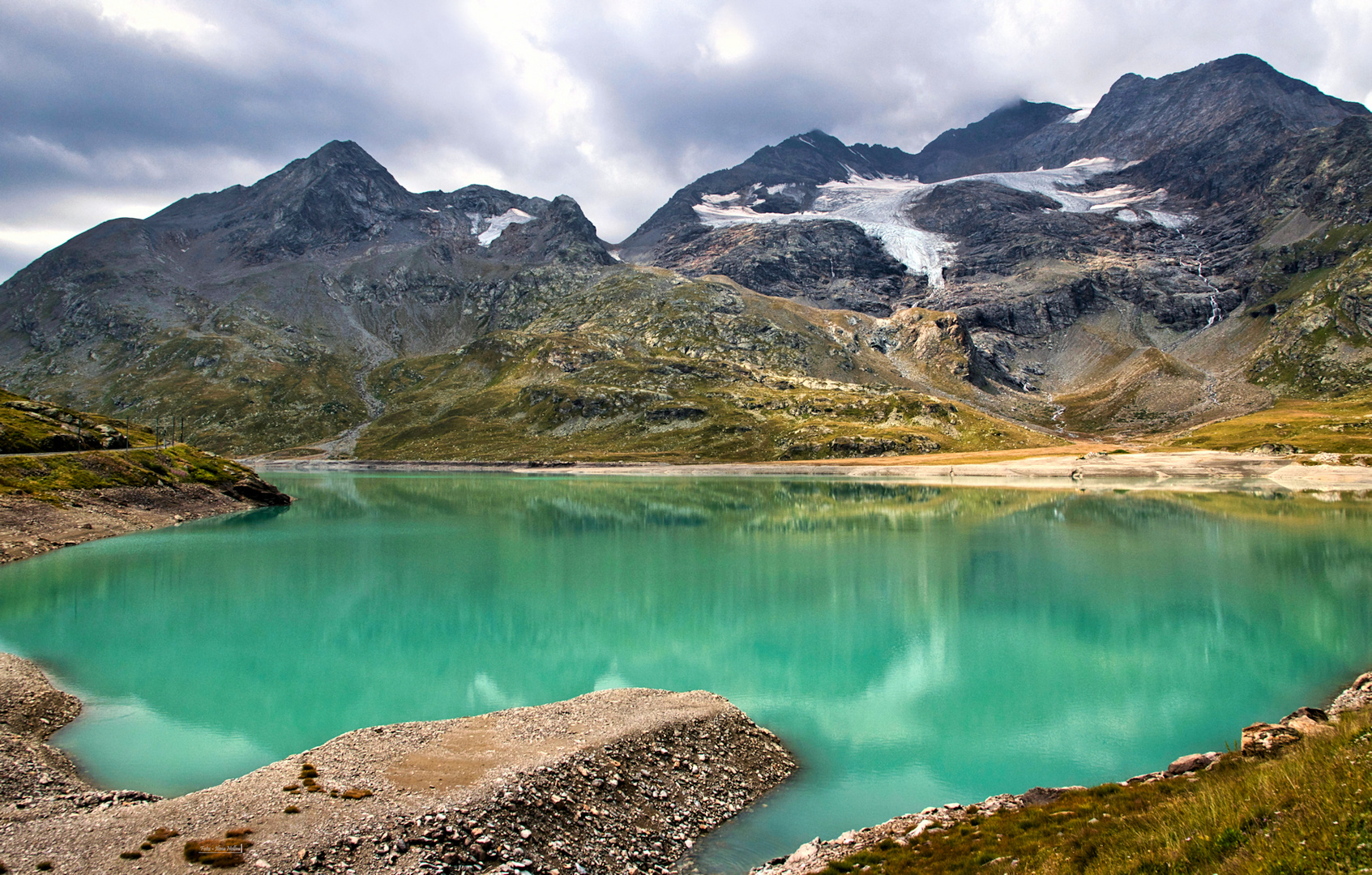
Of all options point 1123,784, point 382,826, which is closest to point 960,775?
point 1123,784

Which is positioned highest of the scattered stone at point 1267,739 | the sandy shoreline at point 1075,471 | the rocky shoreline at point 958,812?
the scattered stone at point 1267,739

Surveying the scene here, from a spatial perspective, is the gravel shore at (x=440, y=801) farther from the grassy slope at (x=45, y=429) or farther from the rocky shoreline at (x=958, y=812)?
the grassy slope at (x=45, y=429)

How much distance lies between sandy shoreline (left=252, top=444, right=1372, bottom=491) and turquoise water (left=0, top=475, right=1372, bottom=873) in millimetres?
61061

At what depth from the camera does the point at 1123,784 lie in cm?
1742

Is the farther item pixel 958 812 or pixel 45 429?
pixel 45 429

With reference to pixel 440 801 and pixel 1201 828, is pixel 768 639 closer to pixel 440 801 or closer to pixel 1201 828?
pixel 440 801

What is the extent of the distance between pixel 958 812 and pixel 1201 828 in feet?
25.8

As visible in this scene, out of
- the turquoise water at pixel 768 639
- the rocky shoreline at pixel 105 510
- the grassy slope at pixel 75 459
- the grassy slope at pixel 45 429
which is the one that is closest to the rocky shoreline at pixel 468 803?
the turquoise water at pixel 768 639

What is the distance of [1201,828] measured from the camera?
35.3 feet

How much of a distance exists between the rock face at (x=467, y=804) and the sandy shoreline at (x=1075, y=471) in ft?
435

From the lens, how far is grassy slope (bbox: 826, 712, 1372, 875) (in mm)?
9016

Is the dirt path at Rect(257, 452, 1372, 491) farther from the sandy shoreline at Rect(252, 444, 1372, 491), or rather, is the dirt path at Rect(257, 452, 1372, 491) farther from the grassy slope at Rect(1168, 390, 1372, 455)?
the grassy slope at Rect(1168, 390, 1372, 455)

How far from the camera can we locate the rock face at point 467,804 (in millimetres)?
14773

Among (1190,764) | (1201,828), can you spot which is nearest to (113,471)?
(1190,764)
